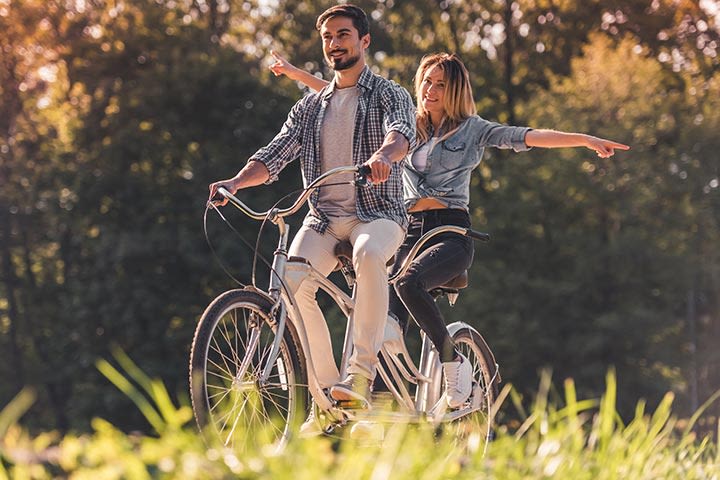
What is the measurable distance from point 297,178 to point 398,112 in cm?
2446

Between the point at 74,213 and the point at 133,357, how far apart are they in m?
3.71

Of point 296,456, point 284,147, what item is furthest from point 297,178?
point 296,456

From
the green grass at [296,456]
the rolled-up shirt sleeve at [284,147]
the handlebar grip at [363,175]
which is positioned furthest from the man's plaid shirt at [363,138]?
the green grass at [296,456]

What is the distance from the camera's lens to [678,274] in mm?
33250

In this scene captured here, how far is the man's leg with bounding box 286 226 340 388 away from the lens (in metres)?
5.47

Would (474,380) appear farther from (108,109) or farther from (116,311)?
(108,109)

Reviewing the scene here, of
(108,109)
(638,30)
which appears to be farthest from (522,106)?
(108,109)

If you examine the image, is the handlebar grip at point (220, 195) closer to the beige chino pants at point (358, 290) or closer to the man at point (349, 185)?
the man at point (349, 185)

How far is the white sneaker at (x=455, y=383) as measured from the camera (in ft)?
20.7

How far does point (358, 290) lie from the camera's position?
18.0ft

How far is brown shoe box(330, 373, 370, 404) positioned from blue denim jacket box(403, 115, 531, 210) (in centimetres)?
116

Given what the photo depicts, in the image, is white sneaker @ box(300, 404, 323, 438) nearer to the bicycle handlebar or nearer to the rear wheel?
the bicycle handlebar

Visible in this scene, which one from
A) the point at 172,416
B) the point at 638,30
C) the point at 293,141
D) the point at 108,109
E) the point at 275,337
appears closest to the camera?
the point at 172,416

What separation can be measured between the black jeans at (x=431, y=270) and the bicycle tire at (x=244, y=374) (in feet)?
2.95
